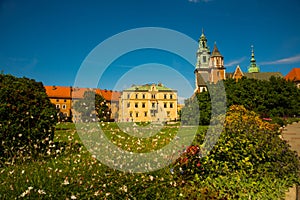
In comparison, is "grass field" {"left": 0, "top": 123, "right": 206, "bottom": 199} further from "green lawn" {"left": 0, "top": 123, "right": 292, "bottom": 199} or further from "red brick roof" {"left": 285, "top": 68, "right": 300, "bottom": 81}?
"red brick roof" {"left": 285, "top": 68, "right": 300, "bottom": 81}

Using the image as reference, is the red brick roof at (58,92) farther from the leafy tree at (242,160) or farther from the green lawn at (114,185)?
the leafy tree at (242,160)

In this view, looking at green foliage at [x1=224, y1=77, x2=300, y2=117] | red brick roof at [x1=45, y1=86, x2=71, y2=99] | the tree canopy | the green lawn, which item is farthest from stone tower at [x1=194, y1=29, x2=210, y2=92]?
the green lawn

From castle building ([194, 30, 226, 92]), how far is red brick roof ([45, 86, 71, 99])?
132ft

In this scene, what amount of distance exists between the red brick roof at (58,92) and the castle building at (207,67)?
132 feet

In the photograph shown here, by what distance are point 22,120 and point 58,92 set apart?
6795 cm

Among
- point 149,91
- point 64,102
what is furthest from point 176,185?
point 64,102

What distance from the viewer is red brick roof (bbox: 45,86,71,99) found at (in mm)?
69500

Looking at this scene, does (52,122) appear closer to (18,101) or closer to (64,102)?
(18,101)

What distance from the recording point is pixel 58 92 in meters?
70.3

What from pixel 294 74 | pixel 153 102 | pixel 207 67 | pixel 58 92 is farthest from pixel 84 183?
pixel 294 74

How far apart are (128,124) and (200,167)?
192 inches

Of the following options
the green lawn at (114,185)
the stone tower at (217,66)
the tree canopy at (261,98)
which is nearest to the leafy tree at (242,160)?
the green lawn at (114,185)

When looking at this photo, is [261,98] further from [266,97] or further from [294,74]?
[294,74]

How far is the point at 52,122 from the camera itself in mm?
7793
